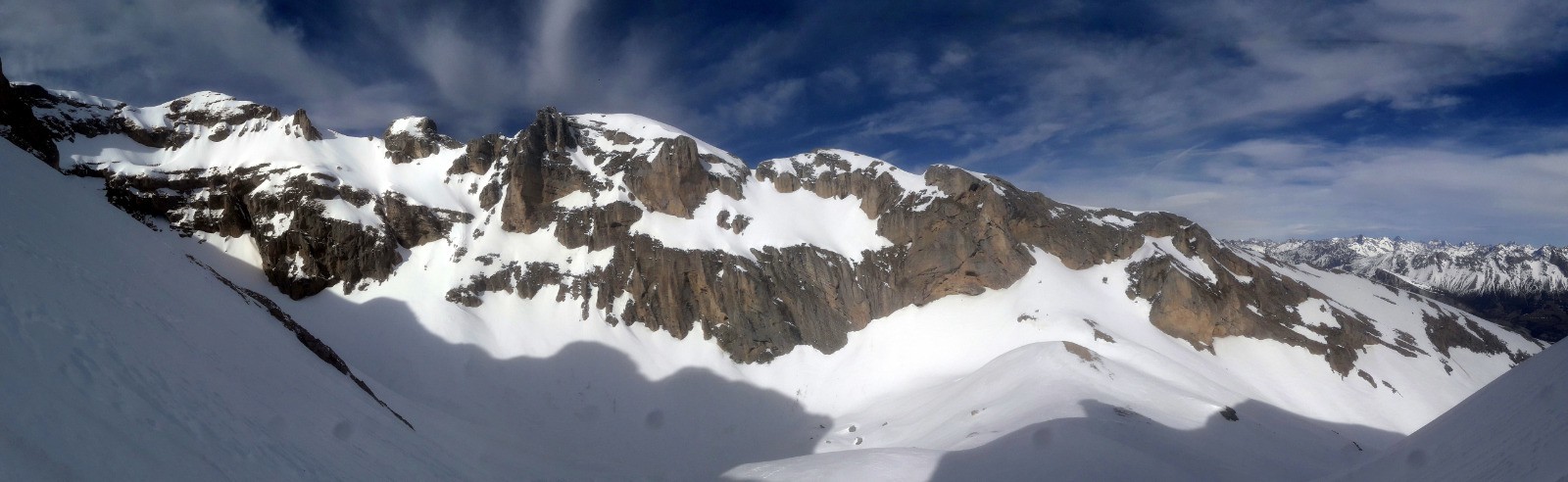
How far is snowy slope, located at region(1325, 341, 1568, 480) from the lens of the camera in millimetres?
7578

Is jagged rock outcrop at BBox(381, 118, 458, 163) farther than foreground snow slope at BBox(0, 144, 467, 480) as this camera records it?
Yes

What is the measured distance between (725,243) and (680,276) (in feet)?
20.7

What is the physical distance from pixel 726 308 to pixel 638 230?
12692 millimetres

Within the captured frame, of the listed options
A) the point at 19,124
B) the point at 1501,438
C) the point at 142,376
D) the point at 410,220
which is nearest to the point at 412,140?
the point at 410,220

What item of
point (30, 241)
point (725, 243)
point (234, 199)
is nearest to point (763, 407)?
point (725, 243)

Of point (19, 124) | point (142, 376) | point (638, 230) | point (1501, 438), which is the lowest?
point (1501, 438)

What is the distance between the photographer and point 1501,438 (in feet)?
28.2

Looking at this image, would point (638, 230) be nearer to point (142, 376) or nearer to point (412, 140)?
point (412, 140)

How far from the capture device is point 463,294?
166 feet

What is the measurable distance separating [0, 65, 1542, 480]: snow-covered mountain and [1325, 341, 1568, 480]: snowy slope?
9272 millimetres

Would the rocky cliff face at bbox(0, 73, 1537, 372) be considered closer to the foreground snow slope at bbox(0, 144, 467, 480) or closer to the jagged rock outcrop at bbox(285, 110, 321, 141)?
the jagged rock outcrop at bbox(285, 110, 321, 141)

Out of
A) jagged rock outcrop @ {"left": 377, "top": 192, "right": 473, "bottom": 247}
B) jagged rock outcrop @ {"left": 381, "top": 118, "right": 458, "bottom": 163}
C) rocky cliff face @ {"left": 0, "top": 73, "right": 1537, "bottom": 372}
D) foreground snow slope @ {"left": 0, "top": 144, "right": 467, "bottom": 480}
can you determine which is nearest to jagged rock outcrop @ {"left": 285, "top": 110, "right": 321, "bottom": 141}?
rocky cliff face @ {"left": 0, "top": 73, "right": 1537, "bottom": 372}

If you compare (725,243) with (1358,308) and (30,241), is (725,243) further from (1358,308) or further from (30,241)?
(1358,308)

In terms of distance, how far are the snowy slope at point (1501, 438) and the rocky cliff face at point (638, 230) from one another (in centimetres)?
4363
